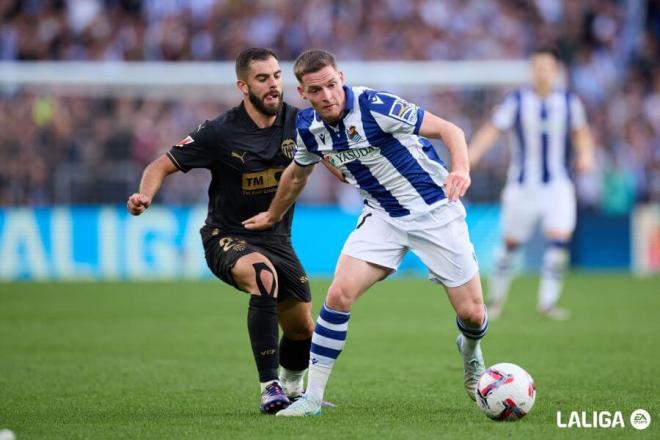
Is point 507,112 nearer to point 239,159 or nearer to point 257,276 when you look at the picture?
point 239,159

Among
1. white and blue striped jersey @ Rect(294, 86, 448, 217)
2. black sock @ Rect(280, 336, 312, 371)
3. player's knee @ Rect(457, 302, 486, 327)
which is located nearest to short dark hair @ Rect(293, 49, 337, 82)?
white and blue striped jersey @ Rect(294, 86, 448, 217)

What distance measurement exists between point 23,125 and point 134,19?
15.1 feet

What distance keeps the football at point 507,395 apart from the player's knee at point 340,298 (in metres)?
0.94

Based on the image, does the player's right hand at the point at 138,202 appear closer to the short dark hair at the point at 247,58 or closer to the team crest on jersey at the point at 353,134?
the short dark hair at the point at 247,58

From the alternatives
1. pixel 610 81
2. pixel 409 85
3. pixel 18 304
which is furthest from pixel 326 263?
pixel 610 81

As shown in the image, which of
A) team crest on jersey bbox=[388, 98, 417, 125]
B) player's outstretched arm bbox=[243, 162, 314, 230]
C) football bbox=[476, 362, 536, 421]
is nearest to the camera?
football bbox=[476, 362, 536, 421]

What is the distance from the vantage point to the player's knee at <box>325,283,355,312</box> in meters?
6.91

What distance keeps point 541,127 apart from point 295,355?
21.6ft

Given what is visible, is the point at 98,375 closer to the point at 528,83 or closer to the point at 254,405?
the point at 254,405

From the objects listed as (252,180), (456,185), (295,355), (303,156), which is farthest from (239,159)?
(456,185)

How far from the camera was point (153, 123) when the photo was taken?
68.8 ft

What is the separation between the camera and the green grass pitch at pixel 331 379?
6.53 meters

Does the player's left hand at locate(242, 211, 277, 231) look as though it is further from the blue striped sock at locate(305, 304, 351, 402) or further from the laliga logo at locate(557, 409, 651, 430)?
the laliga logo at locate(557, 409, 651, 430)

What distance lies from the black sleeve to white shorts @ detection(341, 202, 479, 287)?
1183 millimetres
